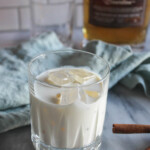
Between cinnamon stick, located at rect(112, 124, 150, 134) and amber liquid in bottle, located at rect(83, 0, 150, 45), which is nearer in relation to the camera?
cinnamon stick, located at rect(112, 124, 150, 134)

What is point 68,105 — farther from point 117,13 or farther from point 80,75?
point 117,13

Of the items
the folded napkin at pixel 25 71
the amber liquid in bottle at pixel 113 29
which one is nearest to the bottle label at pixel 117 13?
the amber liquid in bottle at pixel 113 29

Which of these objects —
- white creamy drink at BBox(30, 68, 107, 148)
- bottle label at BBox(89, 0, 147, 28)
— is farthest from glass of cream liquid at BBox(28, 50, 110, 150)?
bottle label at BBox(89, 0, 147, 28)

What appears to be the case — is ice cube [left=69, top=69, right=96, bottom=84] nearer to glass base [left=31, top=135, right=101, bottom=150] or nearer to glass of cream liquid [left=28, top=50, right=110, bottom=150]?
glass of cream liquid [left=28, top=50, right=110, bottom=150]

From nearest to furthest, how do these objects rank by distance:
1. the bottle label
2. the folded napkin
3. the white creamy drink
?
the white creamy drink < the folded napkin < the bottle label

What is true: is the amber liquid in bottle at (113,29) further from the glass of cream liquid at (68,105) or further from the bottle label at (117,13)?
the glass of cream liquid at (68,105)

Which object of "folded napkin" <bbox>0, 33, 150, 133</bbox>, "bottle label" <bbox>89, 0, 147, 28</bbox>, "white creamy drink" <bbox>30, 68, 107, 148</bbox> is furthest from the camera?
"bottle label" <bbox>89, 0, 147, 28</bbox>

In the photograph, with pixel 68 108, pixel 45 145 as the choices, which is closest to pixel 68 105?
pixel 68 108
